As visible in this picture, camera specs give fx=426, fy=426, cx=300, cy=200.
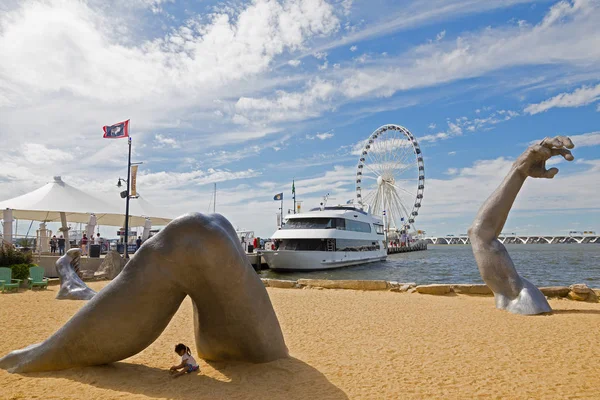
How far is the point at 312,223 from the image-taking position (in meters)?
27.7

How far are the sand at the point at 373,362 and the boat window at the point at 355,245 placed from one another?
752 inches

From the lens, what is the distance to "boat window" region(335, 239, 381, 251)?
2815 centimetres

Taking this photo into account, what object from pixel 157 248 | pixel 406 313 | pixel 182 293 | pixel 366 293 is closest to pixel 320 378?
pixel 182 293

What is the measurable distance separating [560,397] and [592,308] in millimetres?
6644

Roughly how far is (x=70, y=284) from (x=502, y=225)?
35.9 feet

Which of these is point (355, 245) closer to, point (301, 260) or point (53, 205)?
point (301, 260)

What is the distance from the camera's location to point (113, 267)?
16828 mm

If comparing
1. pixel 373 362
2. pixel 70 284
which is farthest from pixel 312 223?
pixel 373 362

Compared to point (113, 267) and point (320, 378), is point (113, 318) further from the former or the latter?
point (113, 267)

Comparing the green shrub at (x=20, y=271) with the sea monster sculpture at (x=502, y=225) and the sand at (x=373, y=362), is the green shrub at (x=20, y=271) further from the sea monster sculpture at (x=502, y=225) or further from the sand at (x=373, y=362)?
the sea monster sculpture at (x=502, y=225)

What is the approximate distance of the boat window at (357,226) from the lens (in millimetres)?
29958

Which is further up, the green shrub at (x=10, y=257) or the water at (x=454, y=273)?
the green shrub at (x=10, y=257)

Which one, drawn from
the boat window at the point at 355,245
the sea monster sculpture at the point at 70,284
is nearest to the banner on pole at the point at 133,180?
the sea monster sculpture at the point at 70,284

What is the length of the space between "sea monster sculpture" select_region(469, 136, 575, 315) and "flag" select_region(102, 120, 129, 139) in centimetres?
1690
